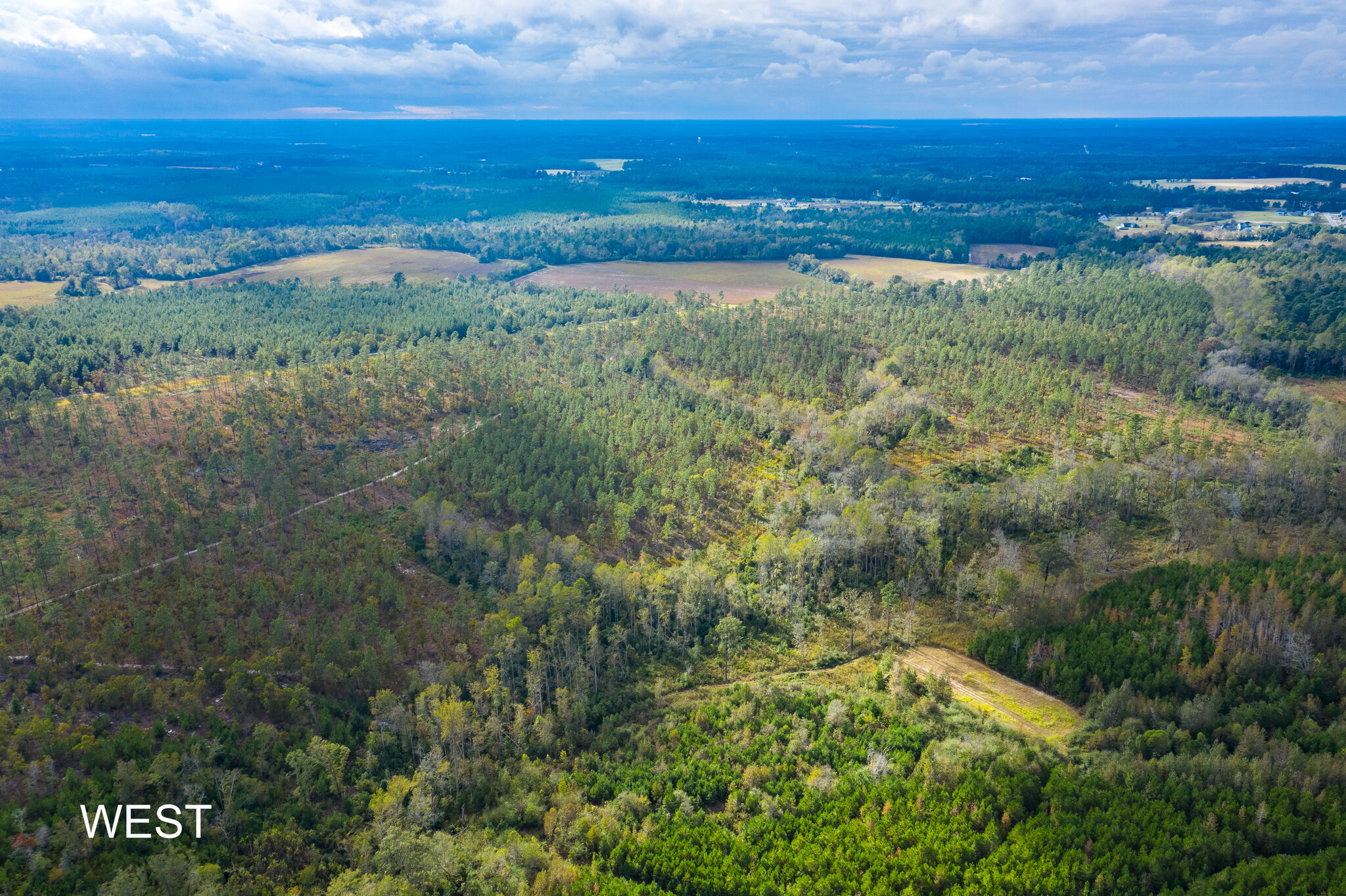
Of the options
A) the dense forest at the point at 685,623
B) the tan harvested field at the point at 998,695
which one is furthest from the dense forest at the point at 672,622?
the tan harvested field at the point at 998,695

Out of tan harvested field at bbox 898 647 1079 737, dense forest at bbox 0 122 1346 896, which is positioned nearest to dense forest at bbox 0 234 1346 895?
dense forest at bbox 0 122 1346 896

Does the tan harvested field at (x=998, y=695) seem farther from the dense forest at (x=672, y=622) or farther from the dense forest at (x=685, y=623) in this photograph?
the dense forest at (x=672, y=622)

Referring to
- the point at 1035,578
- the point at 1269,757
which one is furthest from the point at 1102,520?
the point at 1269,757

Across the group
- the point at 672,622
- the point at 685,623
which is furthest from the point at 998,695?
the point at 672,622

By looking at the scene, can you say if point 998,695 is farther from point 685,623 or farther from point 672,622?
point 672,622

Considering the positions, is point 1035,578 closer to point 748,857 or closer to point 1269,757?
point 1269,757
